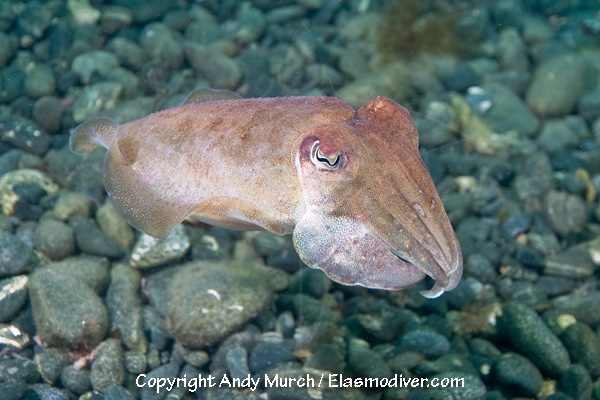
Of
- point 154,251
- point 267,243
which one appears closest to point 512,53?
point 267,243

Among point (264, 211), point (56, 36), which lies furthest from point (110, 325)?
point (56, 36)

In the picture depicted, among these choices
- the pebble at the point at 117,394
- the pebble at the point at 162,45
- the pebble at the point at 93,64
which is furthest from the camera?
the pebble at the point at 162,45

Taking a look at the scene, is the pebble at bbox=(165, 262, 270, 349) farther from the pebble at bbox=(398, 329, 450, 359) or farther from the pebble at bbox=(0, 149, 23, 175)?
the pebble at bbox=(0, 149, 23, 175)

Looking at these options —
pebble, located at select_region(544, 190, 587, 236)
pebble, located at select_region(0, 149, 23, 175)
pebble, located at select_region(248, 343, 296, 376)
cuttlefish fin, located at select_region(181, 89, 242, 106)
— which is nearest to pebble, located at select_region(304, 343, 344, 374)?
pebble, located at select_region(248, 343, 296, 376)

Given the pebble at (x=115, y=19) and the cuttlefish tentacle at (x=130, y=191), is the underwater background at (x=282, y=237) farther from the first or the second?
the cuttlefish tentacle at (x=130, y=191)

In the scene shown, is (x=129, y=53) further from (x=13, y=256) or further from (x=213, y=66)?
(x=13, y=256)

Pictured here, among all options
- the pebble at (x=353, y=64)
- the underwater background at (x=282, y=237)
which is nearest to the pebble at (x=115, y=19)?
the underwater background at (x=282, y=237)
